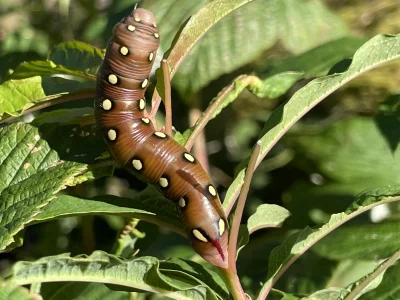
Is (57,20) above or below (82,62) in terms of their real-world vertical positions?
below

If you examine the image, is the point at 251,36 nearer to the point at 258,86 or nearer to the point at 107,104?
the point at 258,86

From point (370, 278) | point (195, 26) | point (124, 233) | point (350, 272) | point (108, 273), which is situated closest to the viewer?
point (108, 273)

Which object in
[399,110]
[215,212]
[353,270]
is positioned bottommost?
[353,270]

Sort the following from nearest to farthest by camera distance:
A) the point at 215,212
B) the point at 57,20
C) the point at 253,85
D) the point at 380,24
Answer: the point at 215,212 → the point at 253,85 → the point at 380,24 → the point at 57,20

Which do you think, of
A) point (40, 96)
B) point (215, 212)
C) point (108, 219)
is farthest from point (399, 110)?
point (108, 219)

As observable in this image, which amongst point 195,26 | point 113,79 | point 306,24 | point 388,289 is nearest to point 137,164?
point 113,79

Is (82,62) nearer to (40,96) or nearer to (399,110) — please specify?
(40,96)

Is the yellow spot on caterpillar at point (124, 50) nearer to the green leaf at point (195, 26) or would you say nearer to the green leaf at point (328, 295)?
the green leaf at point (195, 26)
